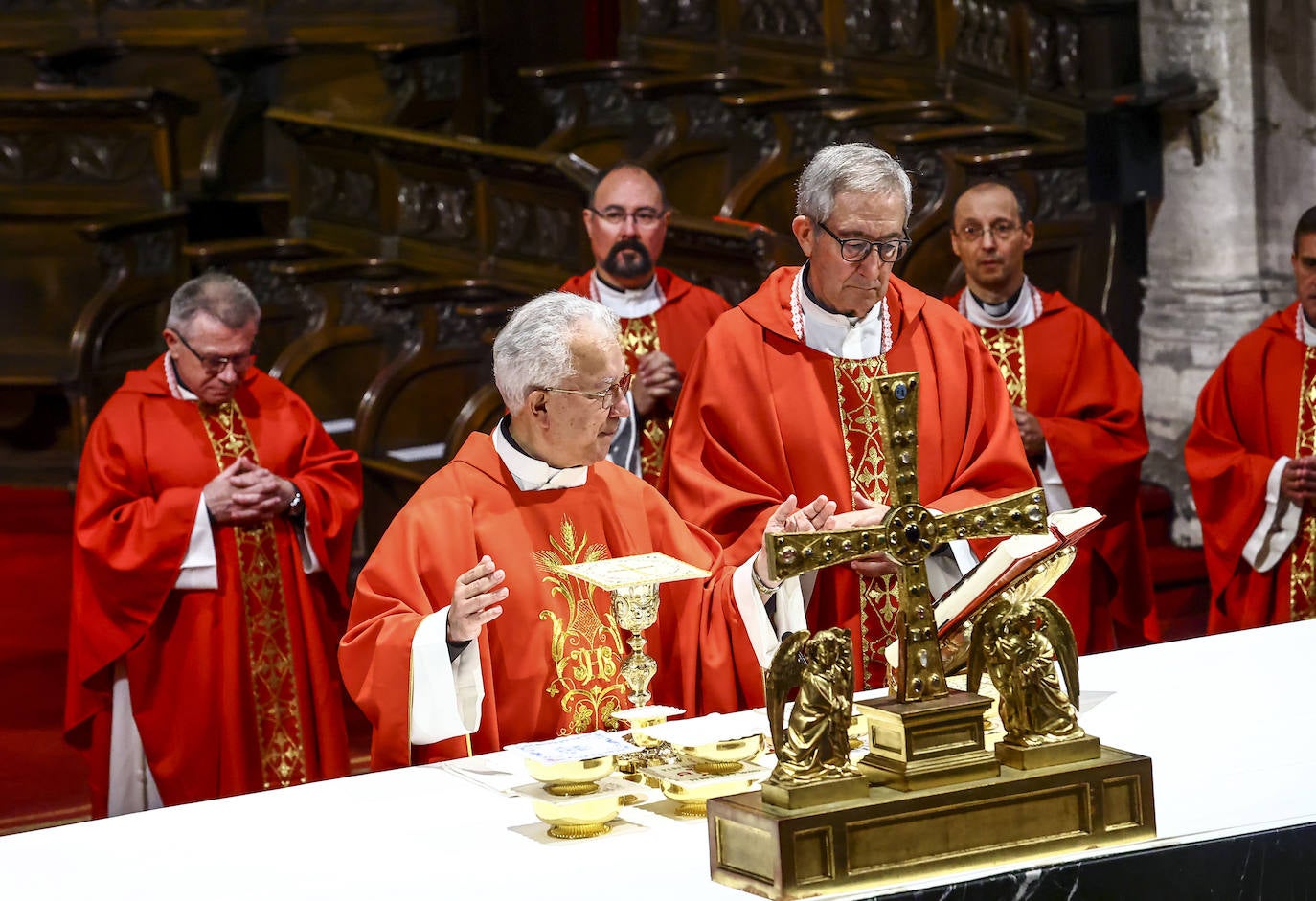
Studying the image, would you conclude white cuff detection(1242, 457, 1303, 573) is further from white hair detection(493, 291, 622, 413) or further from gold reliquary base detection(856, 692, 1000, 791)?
gold reliquary base detection(856, 692, 1000, 791)

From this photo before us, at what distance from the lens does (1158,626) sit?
7117 mm

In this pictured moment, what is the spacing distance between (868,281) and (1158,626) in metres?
3.62

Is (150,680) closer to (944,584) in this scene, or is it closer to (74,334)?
(944,584)

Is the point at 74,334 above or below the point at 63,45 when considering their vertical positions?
below

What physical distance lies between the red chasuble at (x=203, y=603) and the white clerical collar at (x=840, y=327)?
6.08 feet

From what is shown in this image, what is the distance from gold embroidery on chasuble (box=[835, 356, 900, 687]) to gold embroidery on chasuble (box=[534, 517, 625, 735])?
30.8 inches

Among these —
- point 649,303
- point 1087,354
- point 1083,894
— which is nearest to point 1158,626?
point 1087,354

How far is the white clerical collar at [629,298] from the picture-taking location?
6.18 m

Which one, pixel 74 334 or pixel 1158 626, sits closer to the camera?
pixel 1158 626

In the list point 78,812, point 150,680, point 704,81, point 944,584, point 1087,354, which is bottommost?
point 78,812

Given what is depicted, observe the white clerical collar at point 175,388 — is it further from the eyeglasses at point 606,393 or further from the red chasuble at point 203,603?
the eyeglasses at point 606,393

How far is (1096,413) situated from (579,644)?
2825mm

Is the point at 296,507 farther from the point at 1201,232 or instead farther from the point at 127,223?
the point at 127,223

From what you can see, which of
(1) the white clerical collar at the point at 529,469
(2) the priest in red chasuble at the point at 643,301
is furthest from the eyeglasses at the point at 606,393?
(2) the priest in red chasuble at the point at 643,301
